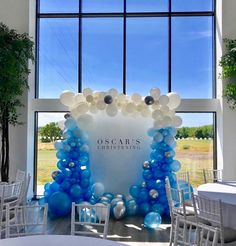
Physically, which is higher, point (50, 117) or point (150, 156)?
point (50, 117)

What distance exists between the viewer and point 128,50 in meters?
8.12

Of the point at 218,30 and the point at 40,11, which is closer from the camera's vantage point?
the point at 218,30

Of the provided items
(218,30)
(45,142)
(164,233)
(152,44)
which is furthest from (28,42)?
(164,233)

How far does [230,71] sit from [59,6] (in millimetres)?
4148

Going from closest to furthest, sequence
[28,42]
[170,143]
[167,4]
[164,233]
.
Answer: [164,233]
[170,143]
[28,42]
[167,4]

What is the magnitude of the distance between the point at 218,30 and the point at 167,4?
4.36ft

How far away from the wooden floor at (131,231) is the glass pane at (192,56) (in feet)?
10.4

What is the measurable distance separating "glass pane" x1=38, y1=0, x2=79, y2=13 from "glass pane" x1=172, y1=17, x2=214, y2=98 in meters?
2.31

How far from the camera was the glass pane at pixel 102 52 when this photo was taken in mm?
8133

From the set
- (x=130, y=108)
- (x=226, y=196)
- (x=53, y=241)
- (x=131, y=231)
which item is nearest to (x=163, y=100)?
(x=130, y=108)

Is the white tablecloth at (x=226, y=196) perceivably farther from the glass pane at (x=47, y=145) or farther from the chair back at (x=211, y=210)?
the glass pane at (x=47, y=145)

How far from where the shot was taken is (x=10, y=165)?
761 cm

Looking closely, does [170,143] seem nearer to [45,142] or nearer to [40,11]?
[45,142]

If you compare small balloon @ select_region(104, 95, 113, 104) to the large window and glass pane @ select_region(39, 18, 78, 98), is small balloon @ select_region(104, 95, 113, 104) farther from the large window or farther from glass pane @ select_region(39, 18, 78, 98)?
glass pane @ select_region(39, 18, 78, 98)
